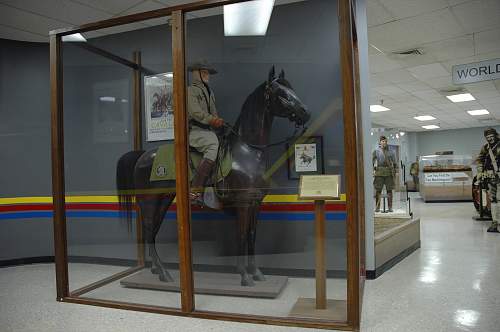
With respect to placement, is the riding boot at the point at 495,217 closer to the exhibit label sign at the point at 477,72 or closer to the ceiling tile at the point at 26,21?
the exhibit label sign at the point at 477,72

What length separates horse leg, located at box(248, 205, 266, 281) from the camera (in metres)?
A: 3.27

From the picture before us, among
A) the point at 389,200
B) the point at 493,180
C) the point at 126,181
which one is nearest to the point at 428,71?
the point at 493,180

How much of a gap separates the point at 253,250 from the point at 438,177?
10615 millimetres

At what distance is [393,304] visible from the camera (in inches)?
119

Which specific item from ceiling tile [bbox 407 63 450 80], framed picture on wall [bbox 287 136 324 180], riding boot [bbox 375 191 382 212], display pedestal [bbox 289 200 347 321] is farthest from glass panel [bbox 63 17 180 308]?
ceiling tile [bbox 407 63 450 80]

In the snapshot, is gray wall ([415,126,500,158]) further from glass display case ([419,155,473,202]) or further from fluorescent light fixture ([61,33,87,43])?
fluorescent light fixture ([61,33,87,43])

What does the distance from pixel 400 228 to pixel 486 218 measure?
439 cm

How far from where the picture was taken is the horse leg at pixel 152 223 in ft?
11.9

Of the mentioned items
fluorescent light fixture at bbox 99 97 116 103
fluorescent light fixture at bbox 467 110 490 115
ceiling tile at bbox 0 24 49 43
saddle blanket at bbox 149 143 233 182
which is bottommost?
saddle blanket at bbox 149 143 233 182

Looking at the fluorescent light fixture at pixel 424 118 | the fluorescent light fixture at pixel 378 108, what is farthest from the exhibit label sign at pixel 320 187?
the fluorescent light fixture at pixel 424 118

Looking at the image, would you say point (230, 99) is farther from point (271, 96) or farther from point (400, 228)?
point (400, 228)

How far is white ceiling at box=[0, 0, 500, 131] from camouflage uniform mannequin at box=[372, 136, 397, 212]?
62.1 inches

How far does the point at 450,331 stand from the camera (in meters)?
2.47

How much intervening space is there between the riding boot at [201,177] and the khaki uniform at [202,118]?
0.17ft
